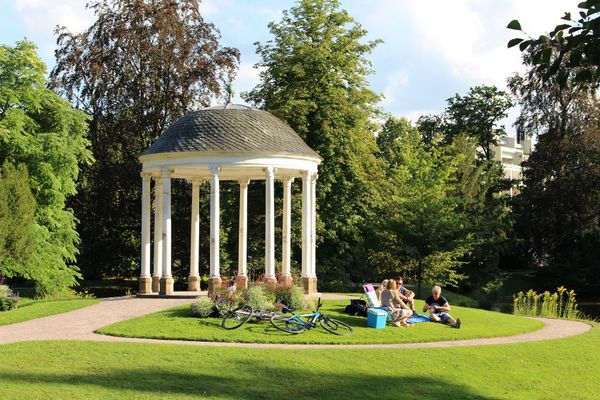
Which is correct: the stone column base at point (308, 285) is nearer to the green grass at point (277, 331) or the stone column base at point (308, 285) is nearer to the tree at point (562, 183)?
the green grass at point (277, 331)

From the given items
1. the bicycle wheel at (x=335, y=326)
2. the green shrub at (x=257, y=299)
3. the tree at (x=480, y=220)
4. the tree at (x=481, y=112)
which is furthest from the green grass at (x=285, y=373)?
the tree at (x=481, y=112)

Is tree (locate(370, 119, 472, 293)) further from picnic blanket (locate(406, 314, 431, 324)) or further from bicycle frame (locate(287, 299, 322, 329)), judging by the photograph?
bicycle frame (locate(287, 299, 322, 329))

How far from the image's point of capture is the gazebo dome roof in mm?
29188

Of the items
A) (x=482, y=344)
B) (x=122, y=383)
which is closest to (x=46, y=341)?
(x=122, y=383)

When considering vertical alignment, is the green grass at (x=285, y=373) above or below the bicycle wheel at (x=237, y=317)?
below

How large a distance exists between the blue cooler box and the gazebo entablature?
624 centimetres

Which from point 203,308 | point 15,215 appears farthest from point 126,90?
point 203,308

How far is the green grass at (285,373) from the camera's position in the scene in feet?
46.2

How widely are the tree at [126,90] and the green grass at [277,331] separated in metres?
22.3

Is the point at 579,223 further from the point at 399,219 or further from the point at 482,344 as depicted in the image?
the point at 482,344

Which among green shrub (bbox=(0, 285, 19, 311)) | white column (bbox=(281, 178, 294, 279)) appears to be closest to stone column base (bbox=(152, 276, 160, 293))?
white column (bbox=(281, 178, 294, 279))

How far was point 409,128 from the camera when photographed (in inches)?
2707

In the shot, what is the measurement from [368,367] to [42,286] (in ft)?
86.7

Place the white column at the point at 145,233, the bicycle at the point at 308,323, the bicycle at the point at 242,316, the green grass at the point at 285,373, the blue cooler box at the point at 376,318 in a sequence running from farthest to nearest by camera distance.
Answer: the white column at the point at 145,233 → the blue cooler box at the point at 376,318 → the bicycle at the point at 242,316 → the bicycle at the point at 308,323 → the green grass at the point at 285,373
